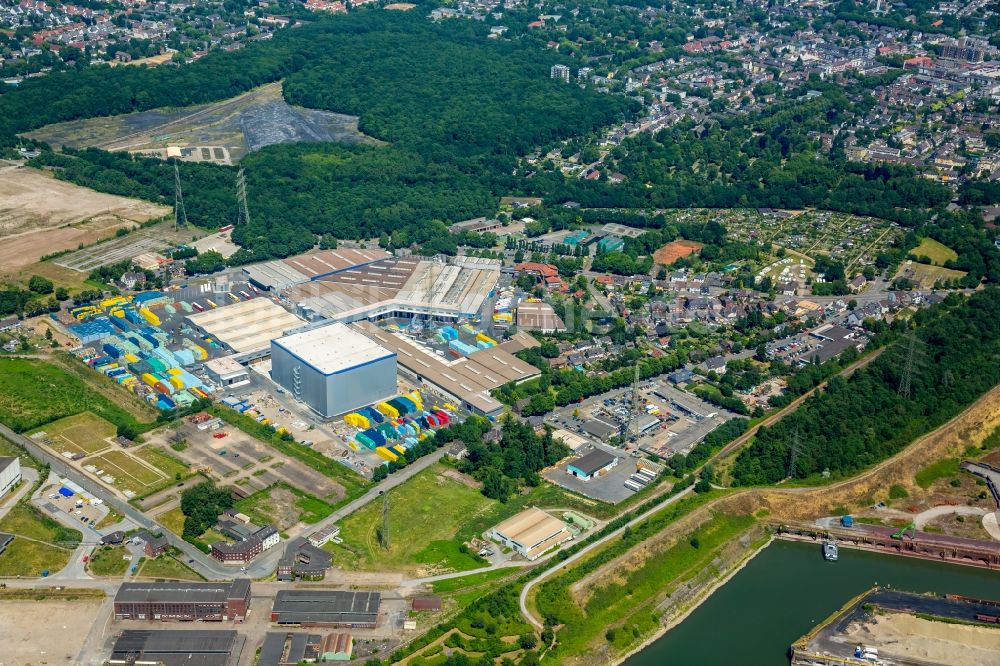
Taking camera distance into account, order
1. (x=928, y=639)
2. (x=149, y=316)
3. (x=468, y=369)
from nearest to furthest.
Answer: (x=928, y=639) → (x=468, y=369) → (x=149, y=316)

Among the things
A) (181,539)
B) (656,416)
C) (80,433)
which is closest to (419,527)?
(181,539)

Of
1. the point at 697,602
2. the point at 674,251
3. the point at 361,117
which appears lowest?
the point at 697,602

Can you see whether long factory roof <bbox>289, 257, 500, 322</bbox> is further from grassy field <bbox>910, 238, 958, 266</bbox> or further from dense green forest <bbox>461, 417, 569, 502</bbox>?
grassy field <bbox>910, 238, 958, 266</bbox>

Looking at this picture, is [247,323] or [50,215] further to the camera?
[50,215]

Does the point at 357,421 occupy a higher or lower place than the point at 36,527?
higher

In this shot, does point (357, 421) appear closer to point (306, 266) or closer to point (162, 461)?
point (162, 461)

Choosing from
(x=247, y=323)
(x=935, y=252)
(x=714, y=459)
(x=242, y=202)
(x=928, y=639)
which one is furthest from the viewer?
(x=242, y=202)

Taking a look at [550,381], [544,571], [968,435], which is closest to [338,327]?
[550,381]

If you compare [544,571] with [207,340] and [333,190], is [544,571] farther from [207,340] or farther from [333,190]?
[333,190]
